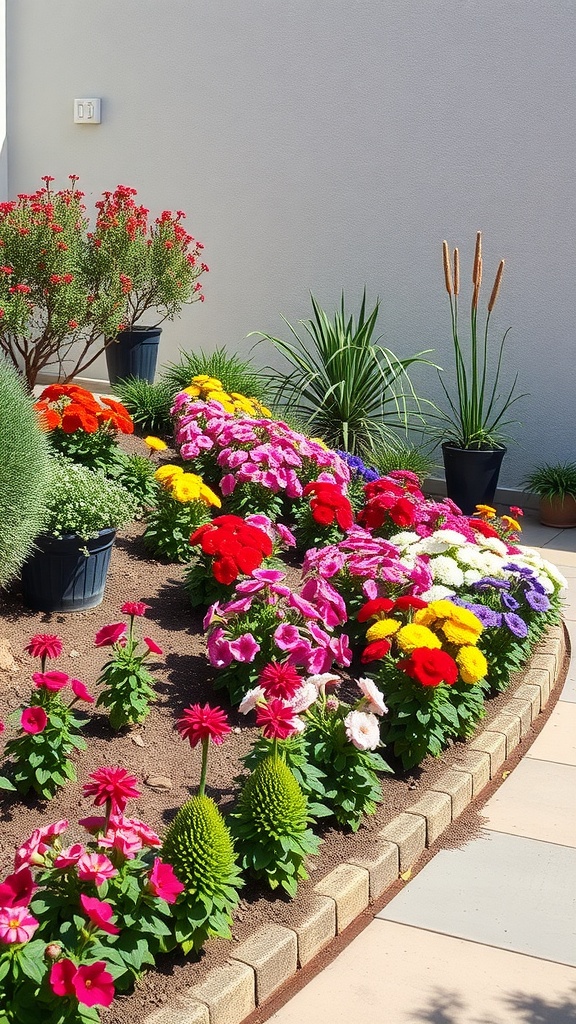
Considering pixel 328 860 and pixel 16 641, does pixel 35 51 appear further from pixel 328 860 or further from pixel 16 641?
pixel 328 860

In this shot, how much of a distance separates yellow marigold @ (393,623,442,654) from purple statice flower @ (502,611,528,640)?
1.48ft

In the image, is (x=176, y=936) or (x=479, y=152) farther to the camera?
(x=479, y=152)

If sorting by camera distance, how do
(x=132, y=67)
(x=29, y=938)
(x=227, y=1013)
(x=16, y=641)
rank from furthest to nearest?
(x=132, y=67)
(x=16, y=641)
(x=227, y=1013)
(x=29, y=938)

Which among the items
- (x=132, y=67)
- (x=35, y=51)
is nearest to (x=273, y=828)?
(x=132, y=67)

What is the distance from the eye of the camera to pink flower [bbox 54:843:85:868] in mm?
2348

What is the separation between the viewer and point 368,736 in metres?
3.12

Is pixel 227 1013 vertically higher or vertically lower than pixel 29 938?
lower

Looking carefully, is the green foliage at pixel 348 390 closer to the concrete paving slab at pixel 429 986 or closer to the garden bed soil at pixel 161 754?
the garden bed soil at pixel 161 754

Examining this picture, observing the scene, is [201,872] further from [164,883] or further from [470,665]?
[470,665]

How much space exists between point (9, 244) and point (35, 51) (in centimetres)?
461

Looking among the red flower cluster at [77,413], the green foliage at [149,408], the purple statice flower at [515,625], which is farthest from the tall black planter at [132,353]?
the purple statice flower at [515,625]

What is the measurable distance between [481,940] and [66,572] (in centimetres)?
208

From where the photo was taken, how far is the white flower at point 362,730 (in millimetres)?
3096

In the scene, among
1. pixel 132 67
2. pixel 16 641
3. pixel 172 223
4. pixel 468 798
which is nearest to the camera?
pixel 468 798
